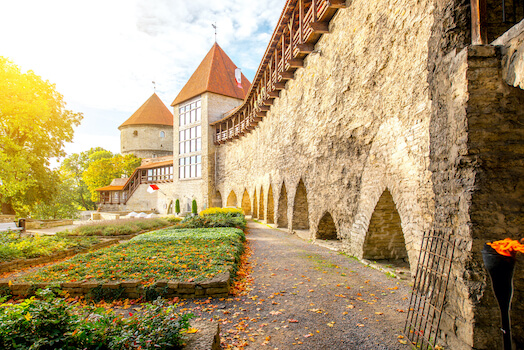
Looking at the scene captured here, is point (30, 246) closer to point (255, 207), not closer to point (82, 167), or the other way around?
point (255, 207)

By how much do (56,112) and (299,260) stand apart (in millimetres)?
18047

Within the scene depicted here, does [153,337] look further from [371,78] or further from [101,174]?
[101,174]

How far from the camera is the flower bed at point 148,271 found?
4809mm

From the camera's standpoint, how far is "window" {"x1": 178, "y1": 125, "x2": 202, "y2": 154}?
31.1 meters

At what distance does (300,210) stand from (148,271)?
26.9ft

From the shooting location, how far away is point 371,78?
704 cm

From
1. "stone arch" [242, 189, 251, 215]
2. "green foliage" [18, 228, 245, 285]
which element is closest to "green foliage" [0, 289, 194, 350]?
"green foliage" [18, 228, 245, 285]

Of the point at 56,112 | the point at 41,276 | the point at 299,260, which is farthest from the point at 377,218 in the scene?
the point at 56,112

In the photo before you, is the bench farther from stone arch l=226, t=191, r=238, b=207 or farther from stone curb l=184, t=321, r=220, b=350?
stone arch l=226, t=191, r=238, b=207

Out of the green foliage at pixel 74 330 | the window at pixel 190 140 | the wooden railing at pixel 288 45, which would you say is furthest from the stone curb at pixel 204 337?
the window at pixel 190 140

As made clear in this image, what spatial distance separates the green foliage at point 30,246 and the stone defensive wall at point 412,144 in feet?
26.4

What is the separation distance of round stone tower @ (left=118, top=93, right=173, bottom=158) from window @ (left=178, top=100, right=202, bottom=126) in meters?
10.9

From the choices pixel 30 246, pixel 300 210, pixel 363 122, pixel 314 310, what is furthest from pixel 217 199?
pixel 314 310

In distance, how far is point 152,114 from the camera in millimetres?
43656
